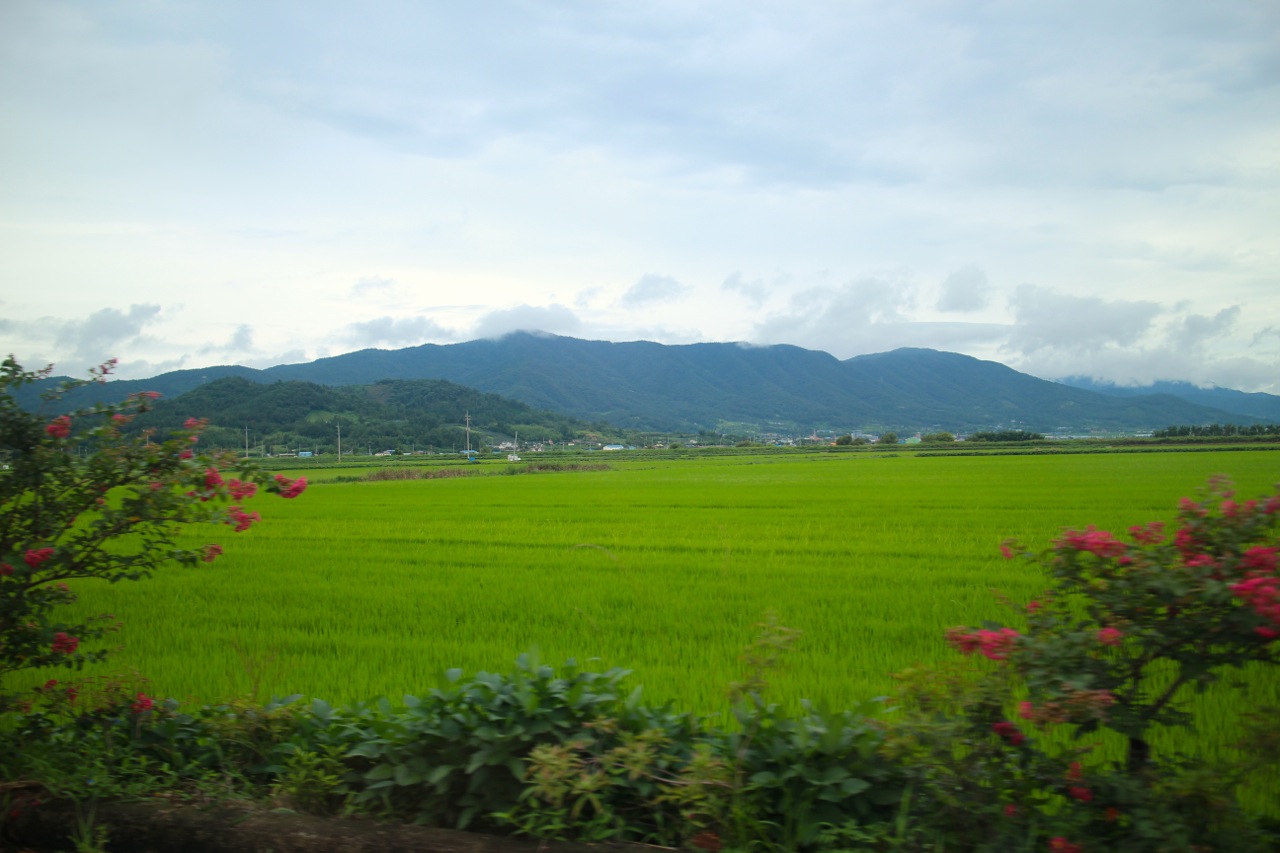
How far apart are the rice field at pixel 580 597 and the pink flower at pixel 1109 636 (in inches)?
41.2

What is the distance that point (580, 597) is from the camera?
848 centimetres

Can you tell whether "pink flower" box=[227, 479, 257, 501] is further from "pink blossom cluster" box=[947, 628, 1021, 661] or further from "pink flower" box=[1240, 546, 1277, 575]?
"pink flower" box=[1240, 546, 1277, 575]

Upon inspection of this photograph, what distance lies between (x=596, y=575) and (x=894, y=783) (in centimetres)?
740

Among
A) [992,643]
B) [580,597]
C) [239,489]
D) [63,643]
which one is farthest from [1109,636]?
[580,597]

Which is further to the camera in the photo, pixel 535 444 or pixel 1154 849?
pixel 535 444

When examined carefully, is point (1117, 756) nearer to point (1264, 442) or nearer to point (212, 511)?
point (212, 511)

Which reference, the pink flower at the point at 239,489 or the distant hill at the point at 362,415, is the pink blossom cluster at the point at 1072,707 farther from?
the distant hill at the point at 362,415

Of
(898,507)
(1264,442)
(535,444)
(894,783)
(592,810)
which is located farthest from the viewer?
(535,444)

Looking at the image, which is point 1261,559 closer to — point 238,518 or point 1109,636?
point 1109,636

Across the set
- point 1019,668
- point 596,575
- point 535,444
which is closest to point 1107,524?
point 596,575

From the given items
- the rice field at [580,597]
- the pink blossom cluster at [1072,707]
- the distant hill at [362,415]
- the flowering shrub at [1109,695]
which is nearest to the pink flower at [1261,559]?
the flowering shrub at [1109,695]

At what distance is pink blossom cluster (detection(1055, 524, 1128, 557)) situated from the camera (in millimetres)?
2707

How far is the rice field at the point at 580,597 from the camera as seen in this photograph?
5582mm

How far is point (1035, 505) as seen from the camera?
20.0 meters
